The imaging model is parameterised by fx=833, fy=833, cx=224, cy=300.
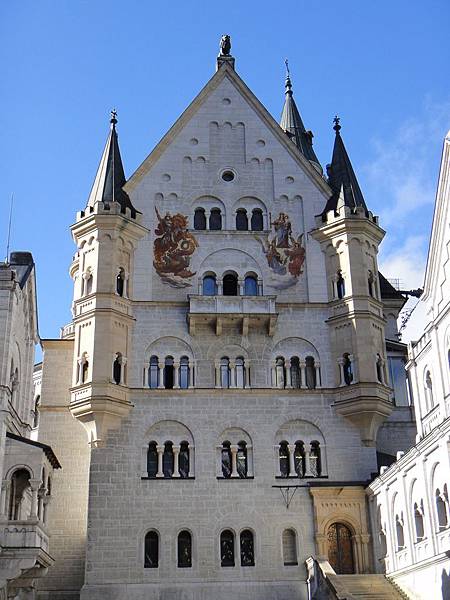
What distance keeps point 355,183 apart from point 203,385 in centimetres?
1352

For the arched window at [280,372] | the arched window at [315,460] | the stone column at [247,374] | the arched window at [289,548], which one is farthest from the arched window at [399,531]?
the stone column at [247,374]

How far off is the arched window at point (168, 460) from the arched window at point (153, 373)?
9.66 feet

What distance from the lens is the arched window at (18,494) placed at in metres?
32.2

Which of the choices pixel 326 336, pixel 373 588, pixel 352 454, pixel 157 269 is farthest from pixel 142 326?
pixel 373 588

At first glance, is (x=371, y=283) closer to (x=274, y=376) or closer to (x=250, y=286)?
(x=250, y=286)

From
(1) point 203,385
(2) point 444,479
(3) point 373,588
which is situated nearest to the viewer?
(2) point 444,479

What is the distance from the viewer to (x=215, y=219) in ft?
139

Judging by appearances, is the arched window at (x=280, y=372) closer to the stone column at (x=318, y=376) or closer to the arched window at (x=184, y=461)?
the stone column at (x=318, y=376)

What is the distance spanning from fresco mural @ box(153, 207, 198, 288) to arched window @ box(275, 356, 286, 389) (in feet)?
18.9

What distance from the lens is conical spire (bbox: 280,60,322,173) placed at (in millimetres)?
59156

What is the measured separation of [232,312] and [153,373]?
4.70 meters

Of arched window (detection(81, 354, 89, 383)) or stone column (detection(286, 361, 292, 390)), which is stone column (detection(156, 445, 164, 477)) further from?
stone column (detection(286, 361, 292, 390))

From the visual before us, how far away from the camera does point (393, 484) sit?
3353 centimetres

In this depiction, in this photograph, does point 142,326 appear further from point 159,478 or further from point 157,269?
point 159,478
